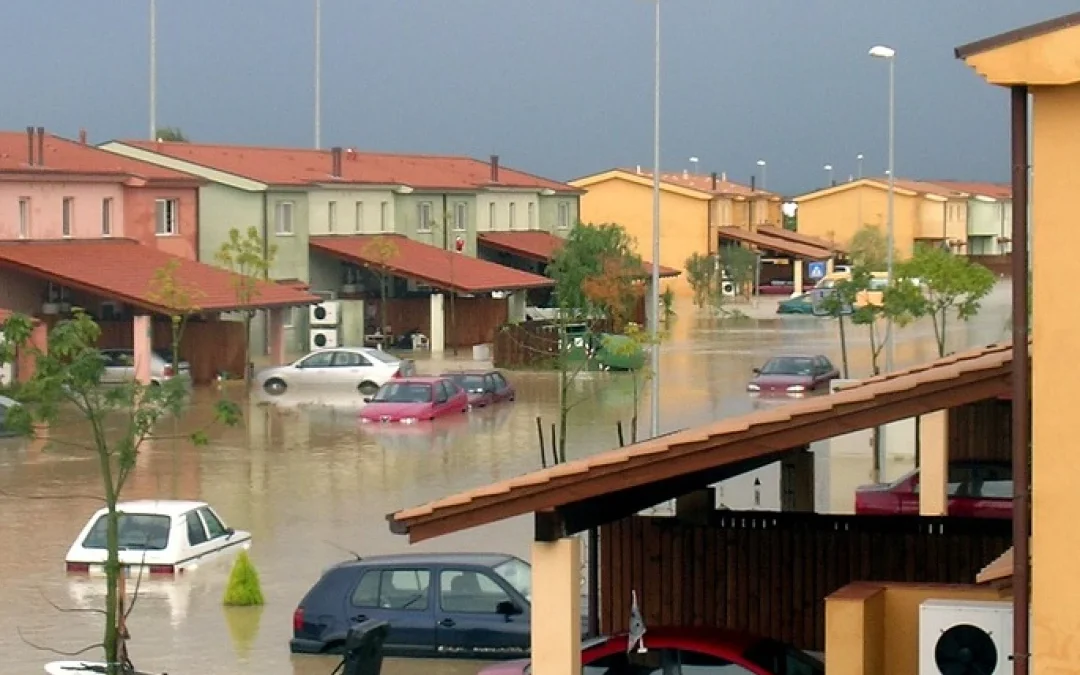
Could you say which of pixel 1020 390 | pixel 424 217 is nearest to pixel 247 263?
pixel 424 217

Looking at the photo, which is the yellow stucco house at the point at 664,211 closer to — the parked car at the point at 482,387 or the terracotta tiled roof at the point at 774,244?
the terracotta tiled roof at the point at 774,244

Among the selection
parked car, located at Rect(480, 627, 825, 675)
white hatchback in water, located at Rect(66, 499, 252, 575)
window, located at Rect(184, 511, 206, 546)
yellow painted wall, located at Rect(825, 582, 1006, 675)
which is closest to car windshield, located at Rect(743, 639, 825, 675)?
parked car, located at Rect(480, 627, 825, 675)

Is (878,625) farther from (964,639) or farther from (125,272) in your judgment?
(125,272)

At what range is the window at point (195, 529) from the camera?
24.8m

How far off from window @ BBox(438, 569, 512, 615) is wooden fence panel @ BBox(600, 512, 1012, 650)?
398cm

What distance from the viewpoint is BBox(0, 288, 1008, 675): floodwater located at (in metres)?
20.9

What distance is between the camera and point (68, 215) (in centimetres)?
5419

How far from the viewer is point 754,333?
76.1 metres

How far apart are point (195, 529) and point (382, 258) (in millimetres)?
39054

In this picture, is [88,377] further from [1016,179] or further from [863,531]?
[1016,179]

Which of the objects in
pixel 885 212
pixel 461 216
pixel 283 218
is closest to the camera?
pixel 283 218

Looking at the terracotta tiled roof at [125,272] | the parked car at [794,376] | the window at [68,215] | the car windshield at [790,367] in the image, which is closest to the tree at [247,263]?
the terracotta tiled roof at [125,272]

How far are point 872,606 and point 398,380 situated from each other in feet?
117

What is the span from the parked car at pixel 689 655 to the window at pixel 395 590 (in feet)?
20.8
